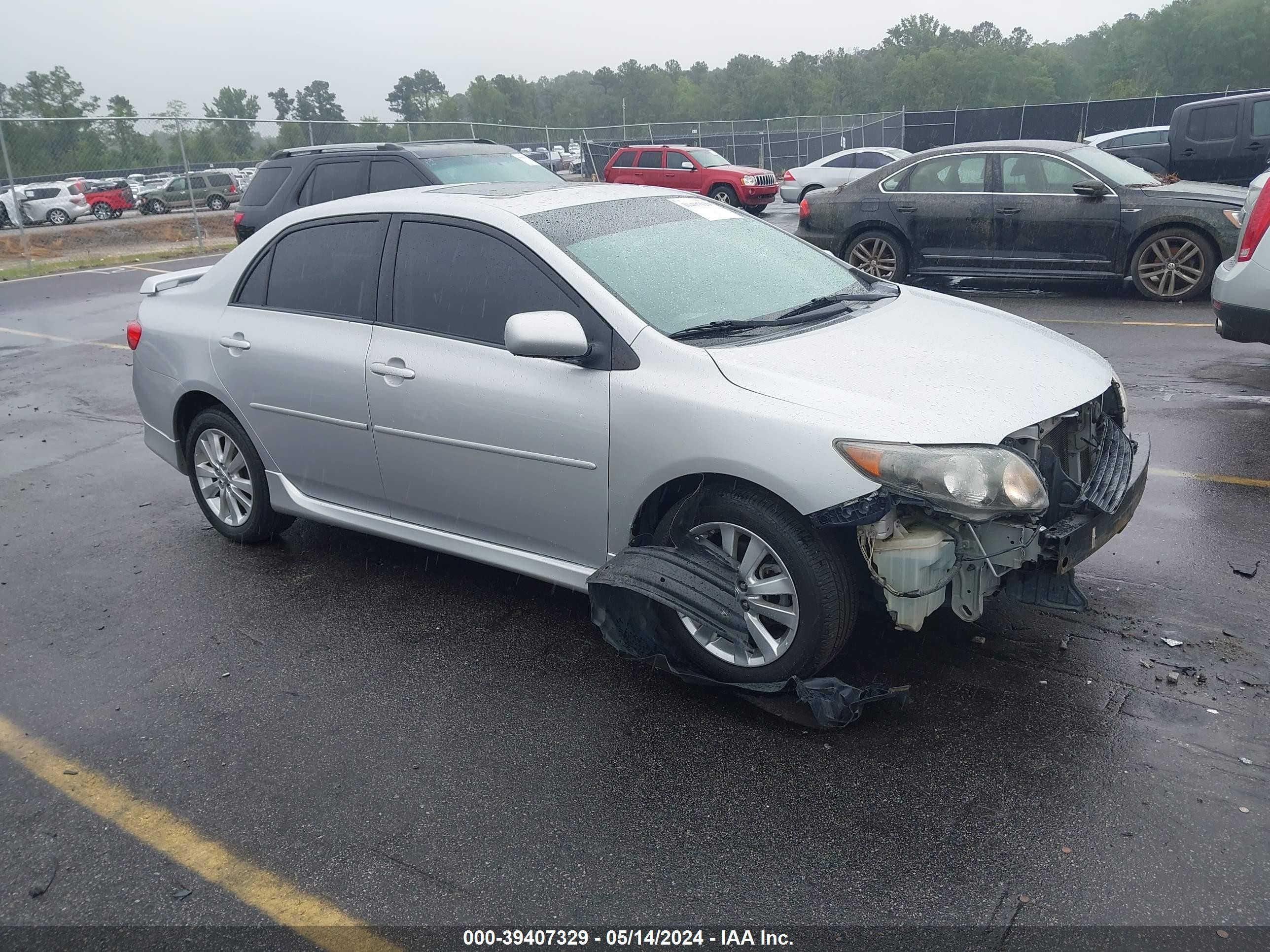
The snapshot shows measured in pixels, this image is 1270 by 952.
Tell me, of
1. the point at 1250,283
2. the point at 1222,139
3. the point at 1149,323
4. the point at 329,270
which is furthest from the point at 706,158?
the point at 329,270

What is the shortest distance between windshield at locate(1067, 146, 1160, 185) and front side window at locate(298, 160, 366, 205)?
751 centimetres

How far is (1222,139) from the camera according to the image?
1507 cm

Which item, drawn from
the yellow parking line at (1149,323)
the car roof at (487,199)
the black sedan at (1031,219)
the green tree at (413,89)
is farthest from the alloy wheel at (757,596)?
the green tree at (413,89)

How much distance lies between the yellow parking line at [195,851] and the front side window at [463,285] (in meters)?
2.04

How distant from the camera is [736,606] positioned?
3570 mm

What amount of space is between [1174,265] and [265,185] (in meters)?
10.1

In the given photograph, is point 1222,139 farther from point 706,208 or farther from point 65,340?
point 65,340

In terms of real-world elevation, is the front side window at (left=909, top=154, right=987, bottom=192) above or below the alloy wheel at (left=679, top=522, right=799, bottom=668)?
above

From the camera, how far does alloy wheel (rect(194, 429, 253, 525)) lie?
17.3 feet

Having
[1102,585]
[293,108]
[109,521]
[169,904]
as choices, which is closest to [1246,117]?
[1102,585]

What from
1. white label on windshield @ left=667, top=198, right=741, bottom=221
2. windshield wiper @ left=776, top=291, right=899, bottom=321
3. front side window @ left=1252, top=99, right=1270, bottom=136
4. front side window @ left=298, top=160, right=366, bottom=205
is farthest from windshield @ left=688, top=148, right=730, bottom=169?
windshield wiper @ left=776, top=291, right=899, bottom=321

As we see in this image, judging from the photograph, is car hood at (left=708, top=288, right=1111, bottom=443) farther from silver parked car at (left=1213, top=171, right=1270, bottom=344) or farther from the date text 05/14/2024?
silver parked car at (left=1213, top=171, right=1270, bottom=344)

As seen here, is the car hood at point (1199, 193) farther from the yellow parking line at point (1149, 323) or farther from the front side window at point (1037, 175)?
the yellow parking line at point (1149, 323)

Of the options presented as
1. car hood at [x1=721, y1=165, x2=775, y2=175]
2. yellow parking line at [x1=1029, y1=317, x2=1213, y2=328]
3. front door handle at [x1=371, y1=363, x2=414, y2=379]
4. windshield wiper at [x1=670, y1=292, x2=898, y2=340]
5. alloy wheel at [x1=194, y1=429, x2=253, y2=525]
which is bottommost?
yellow parking line at [x1=1029, y1=317, x2=1213, y2=328]
